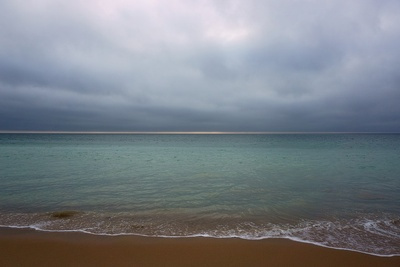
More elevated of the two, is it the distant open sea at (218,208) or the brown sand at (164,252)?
the brown sand at (164,252)

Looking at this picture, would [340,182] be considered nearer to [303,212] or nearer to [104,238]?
[303,212]

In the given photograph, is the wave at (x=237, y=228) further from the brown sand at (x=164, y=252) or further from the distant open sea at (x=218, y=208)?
the brown sand at (x=164, y=252)

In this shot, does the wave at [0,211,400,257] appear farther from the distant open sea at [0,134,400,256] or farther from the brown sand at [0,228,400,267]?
the brown sand at [0,228,400,267]

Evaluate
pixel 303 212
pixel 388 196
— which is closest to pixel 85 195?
pixel 303 212

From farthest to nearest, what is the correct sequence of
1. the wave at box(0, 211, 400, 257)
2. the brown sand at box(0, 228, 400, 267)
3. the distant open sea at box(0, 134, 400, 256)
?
1. the distant open sea at box(0, 134, 400, 256)
2. the wave at box(0, 211, 400, 257)
3. the brown sand at box(0, 228, 400, 267)

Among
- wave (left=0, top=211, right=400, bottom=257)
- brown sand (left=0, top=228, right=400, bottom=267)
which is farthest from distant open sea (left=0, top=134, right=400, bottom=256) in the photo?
brown sand (left=0, top=228, right=400, bottom=267)

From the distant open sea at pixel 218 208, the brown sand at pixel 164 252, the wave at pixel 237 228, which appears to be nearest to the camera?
the brown sand at pixel 164 252

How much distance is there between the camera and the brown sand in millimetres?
5715

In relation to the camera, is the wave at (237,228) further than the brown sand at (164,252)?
Yes

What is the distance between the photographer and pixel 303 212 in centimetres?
966

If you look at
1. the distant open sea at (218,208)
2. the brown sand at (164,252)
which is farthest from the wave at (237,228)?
the brown sand at (164,252)

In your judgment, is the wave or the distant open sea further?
the distant open sea

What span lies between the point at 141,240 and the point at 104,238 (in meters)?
1.18

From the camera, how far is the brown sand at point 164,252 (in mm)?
5715
